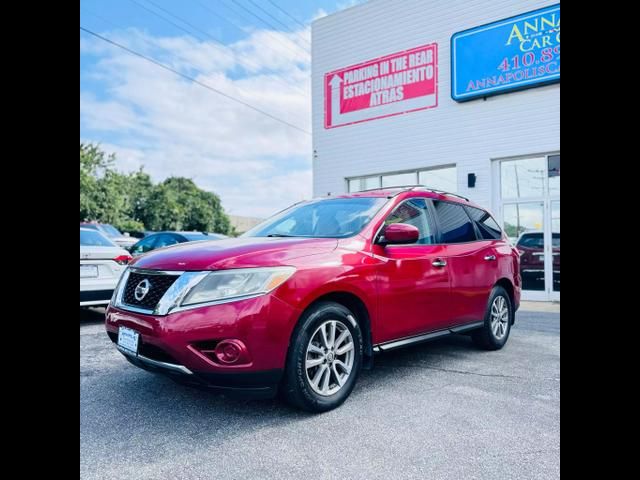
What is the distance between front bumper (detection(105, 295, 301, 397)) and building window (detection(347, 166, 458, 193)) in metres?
8.06

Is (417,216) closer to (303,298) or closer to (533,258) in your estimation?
(303,298)

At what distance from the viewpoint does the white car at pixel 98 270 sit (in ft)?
21.3

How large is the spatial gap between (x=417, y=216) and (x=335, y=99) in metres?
9.65

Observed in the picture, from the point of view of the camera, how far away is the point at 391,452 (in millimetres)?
2686

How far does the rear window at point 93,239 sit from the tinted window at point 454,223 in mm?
4935

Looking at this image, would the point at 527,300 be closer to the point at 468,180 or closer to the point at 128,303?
the point at 468,180

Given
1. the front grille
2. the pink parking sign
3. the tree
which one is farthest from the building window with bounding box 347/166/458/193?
the tree

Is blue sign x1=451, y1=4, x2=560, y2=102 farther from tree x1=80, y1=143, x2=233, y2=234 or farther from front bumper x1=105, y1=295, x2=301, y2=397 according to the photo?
tree x1=80, y1=143, x2=233, y2=234

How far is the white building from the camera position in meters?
10.1

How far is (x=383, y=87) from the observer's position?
1232cm

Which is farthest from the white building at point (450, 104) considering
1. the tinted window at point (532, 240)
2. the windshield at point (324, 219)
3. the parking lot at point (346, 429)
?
the parking lot at point (346, 429)

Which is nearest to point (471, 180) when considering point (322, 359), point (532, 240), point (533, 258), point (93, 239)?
point (532, 240)
